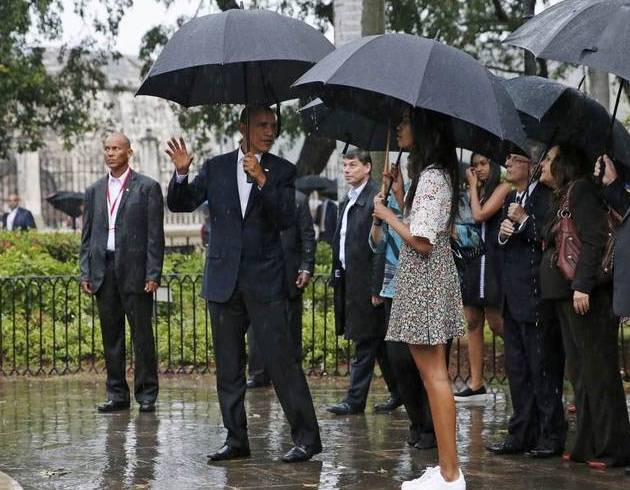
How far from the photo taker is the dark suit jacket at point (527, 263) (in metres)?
8.42

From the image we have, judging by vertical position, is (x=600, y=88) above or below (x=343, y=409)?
above

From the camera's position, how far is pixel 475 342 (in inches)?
442

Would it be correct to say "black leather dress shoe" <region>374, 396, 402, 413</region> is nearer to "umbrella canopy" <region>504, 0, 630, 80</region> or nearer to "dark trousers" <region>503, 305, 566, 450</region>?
"dark trousers" <region>503, 305, 566, 450</region>

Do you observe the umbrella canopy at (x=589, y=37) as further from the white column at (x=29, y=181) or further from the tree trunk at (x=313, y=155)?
the white column at (x=29, y=181)

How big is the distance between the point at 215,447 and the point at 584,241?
9.22 ft

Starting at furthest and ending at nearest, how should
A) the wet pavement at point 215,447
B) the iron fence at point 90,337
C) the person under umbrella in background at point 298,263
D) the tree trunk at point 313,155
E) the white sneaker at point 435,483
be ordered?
the tree trunk at point 313,155, the iron fence at point 90,337, the person under umbrella in background at point 298,263, the wet pavement at point 215,447, the white sneaker at point 435,483

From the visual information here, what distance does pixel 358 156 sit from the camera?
1041 cm

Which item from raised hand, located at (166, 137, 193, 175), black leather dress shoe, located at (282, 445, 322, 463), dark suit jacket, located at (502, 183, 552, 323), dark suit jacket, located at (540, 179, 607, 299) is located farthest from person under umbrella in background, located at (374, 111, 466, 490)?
raised hand, located at (166, 137, 193, 175)

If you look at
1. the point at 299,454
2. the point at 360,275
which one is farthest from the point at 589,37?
the point at 360,275

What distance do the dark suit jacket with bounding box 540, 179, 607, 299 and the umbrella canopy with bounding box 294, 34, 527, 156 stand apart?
89cm

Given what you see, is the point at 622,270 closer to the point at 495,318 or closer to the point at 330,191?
the point at 495,318

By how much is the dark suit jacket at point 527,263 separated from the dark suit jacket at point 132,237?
3.21m

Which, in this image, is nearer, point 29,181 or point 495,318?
point 495,318

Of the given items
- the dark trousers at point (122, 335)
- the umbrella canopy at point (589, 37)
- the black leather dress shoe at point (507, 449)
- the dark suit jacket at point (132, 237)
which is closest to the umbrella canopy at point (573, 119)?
the umbrella canopy at point (589, 37)
